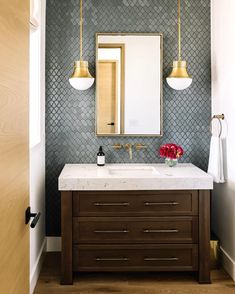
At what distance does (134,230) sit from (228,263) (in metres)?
0.79

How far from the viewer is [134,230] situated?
2.98 metres

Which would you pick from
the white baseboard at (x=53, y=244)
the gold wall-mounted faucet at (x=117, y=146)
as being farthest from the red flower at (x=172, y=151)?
the white baseboard at (x=53, y=244)

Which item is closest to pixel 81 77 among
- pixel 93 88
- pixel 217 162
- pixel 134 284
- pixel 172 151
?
pixel 93 88

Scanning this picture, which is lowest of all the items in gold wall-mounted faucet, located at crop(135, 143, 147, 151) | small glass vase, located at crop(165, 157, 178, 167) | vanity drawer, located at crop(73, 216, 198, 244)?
vanity drawer, located at crop(73, 216, 198, 244)

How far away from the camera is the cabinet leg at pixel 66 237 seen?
2934 millimetres

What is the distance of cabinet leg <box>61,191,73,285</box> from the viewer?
9.62ft

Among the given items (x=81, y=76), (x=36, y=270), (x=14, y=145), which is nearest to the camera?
(x=14, y=145)

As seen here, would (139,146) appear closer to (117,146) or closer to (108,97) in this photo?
(117,146)

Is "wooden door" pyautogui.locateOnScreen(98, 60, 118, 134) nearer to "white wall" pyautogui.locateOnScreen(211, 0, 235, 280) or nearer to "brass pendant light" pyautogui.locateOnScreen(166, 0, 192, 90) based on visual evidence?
"brass pendant light" pyautogui.locateOnScreen(166, 0, 192, 90)

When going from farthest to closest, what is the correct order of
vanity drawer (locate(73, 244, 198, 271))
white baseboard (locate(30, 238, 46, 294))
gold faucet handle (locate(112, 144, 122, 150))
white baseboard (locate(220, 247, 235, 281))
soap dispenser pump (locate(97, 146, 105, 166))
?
gold faucet handle (locate(112, 144, 122, 150))
soap dispenser pump (locate(97, 146, 105, 166))
white baseboard (locate(220, 247, 235, 281))
vanity drawer (locate(73, 244, 198, 271))
white baseboard (locate(30, 238, 46, 294))

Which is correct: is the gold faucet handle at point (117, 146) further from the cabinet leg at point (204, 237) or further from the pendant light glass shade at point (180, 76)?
the cabinet leg at point (204, 237)

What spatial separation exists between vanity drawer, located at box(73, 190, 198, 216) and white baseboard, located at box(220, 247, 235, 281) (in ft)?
1.63

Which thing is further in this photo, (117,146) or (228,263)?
(117,146)

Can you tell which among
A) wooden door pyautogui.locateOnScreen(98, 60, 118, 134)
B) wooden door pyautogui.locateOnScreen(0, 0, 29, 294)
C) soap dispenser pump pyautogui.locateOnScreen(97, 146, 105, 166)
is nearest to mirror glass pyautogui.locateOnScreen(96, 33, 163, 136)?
wooden door pyautogui.locateOnScreen(98, 60, 118, 134)
